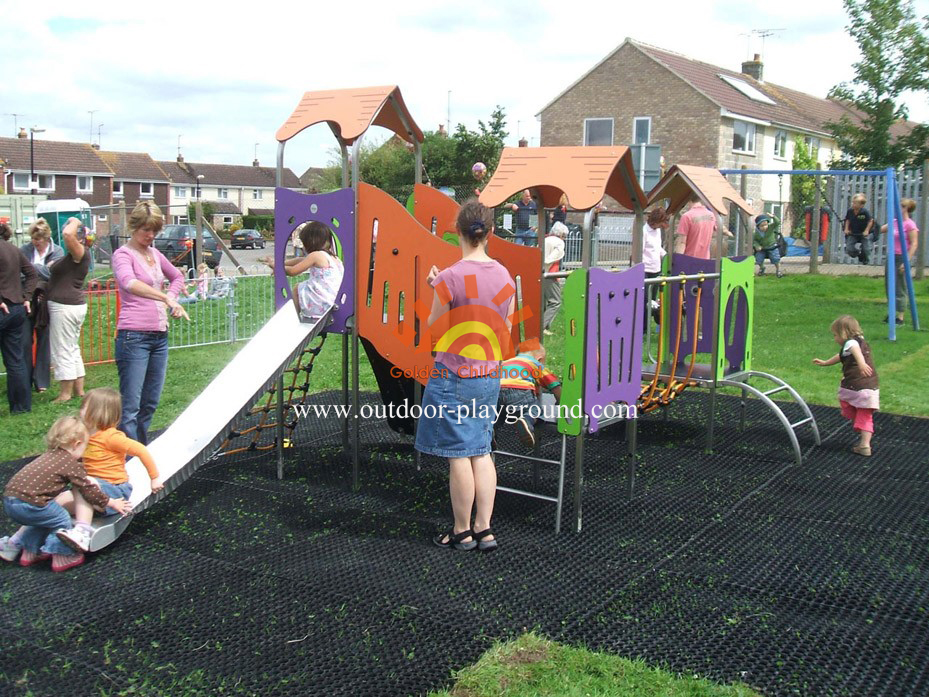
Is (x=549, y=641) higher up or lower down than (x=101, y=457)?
lower down

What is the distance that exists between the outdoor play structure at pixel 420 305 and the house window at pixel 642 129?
3084 cm

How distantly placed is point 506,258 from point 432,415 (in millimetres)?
2022

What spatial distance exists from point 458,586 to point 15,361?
5112 millimetres

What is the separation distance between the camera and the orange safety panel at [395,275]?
5.21m

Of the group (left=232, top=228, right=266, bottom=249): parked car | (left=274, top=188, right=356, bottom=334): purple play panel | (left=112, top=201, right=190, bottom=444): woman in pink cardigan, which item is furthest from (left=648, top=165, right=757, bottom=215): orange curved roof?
(left=232, top=228, right=266, bottom=249): parked car

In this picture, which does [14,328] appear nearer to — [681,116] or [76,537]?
[76,537]

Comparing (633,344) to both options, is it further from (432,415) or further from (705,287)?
(705,287)

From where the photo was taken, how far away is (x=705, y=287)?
6.72 metres

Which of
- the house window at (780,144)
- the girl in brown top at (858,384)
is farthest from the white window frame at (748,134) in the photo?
the girl in brown top at (858,384)

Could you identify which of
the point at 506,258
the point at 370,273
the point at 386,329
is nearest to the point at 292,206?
the point at 370,273

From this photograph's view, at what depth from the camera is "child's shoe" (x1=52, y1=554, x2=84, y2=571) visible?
4.04 m

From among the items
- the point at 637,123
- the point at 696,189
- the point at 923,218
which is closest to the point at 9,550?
the point at 696,189

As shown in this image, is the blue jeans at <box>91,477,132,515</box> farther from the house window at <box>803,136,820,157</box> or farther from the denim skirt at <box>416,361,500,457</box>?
the house window at <box>803,136,820,157</box>

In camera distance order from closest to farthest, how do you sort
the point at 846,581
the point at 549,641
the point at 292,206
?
the point at 549,641 → the point at 846,581 → the point at 292,206
